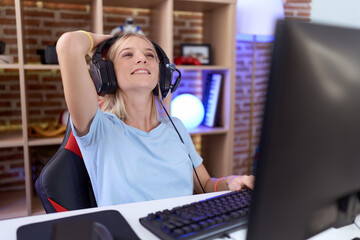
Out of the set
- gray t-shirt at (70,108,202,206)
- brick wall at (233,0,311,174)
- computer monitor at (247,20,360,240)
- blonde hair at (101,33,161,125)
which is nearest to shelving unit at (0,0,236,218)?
brick wall at (233,0,311,174)

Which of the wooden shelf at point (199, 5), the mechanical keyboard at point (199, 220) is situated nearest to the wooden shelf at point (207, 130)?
the wooden shelf at point (199, 5)

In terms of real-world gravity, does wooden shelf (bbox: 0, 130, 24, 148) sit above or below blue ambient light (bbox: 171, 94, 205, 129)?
below

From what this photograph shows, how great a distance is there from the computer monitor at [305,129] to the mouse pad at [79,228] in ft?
1.15

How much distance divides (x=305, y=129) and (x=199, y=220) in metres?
0.37

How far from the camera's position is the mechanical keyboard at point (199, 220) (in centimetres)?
68

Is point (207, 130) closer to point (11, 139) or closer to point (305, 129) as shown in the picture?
point (11, 139)

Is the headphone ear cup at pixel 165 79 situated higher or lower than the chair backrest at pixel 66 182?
higher

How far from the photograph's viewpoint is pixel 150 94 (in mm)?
1475

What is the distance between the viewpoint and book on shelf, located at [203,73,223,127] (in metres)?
2.57

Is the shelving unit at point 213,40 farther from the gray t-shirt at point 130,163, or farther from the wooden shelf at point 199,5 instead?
the gray t-shirt at point 130,163

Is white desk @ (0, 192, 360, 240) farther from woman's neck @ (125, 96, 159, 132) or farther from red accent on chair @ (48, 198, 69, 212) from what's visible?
woman's neck @ (125, 96, 159, 132)

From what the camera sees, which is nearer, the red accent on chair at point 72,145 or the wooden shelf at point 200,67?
the red accent on chair at point 72,145

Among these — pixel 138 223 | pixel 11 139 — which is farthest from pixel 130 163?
pixel 11 139

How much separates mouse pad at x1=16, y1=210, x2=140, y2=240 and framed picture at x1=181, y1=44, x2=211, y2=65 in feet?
6.33
